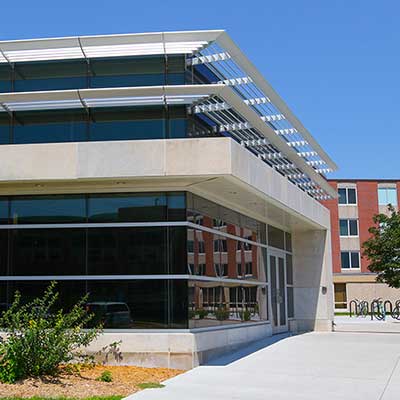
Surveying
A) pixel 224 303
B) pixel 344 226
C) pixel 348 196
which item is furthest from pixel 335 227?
pixel 224 303

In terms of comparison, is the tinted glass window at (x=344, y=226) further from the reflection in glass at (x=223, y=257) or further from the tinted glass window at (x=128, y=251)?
the tinted glass window at (x=128, y=251)

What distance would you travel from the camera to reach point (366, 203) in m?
57.1

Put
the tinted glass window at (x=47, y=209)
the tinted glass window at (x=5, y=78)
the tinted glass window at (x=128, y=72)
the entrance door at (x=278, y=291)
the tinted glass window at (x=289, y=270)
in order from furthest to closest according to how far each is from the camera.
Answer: the tinted glass window at (x=289, y=270) → the entrance door at (x=278, y=291) → the tinted glass window at (x=5, y=78) → the tinted glass window at (x=128, y=72) → the tinted glass window at (x=47, y=209)

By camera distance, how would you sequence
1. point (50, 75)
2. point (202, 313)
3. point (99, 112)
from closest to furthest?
point (99, 112) < point (202, 313) < point (50, 75)

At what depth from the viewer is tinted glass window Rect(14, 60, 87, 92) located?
14016mm

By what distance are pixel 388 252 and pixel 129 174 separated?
27.9 metres

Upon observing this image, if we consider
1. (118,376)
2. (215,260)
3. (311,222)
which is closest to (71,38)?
(215,260)

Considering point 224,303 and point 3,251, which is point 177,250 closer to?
point 224,303

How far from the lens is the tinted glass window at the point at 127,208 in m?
13.4

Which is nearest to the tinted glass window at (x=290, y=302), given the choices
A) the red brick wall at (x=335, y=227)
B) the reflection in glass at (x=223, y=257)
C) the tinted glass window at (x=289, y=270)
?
the tinted glass window at (x=289, y=270)

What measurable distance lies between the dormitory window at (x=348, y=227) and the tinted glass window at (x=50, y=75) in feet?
151

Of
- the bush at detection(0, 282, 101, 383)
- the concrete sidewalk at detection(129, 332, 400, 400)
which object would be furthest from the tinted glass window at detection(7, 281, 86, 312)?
the concrete sidewalk at detection(129, 332, 400, 400)

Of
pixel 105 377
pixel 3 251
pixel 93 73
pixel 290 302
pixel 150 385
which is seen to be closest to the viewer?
pixel 150 385

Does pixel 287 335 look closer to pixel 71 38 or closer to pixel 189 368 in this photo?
pixel 189 368
